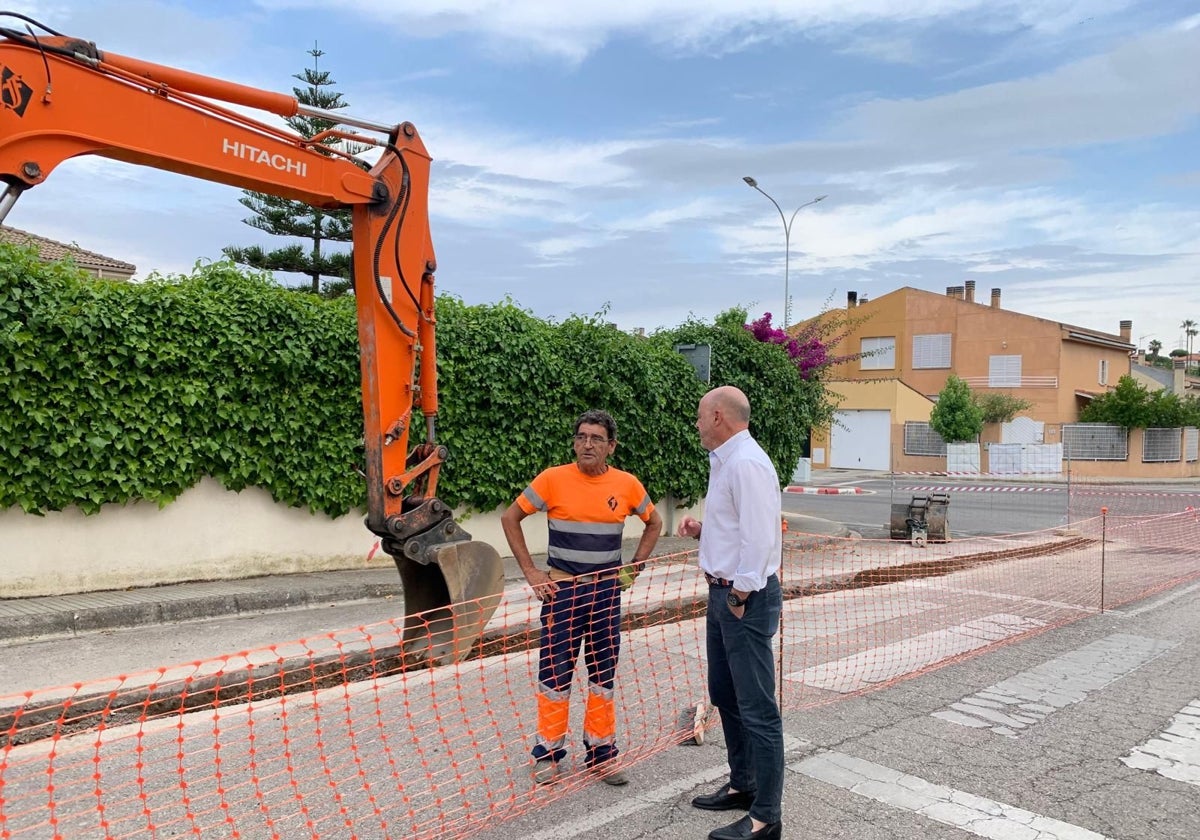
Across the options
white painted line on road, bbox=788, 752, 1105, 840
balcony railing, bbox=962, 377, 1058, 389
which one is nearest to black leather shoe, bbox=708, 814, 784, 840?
white painted line on road, bbox=788, 752, 1105, 840

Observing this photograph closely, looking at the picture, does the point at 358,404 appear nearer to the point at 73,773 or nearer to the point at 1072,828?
the point at 73,773

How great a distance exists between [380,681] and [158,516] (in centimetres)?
376

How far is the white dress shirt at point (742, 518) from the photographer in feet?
13.0

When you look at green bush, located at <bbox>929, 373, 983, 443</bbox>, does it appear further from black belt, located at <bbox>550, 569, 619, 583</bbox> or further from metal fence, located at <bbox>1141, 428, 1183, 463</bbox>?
black belt, located at <bbox>550, 569, 619, 583</bbox>

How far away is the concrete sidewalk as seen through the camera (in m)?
7.38

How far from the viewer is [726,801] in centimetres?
428

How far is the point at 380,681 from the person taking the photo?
6410mm

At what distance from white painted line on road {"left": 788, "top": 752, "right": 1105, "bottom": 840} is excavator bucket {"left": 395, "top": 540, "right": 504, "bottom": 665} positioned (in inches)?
91.0

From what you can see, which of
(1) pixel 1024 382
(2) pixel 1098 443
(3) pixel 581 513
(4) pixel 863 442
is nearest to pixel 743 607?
(3) pixel 581 513

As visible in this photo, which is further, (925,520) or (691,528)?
(925,520)

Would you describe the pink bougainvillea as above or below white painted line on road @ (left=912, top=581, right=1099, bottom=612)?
above

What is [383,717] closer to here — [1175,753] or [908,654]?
[908,654]

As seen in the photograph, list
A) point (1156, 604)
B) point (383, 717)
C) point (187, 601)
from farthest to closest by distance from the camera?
1. point (1156, 604)
2. point (187, 601)
3. point (383, 717)

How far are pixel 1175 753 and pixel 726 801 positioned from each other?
2824mm
